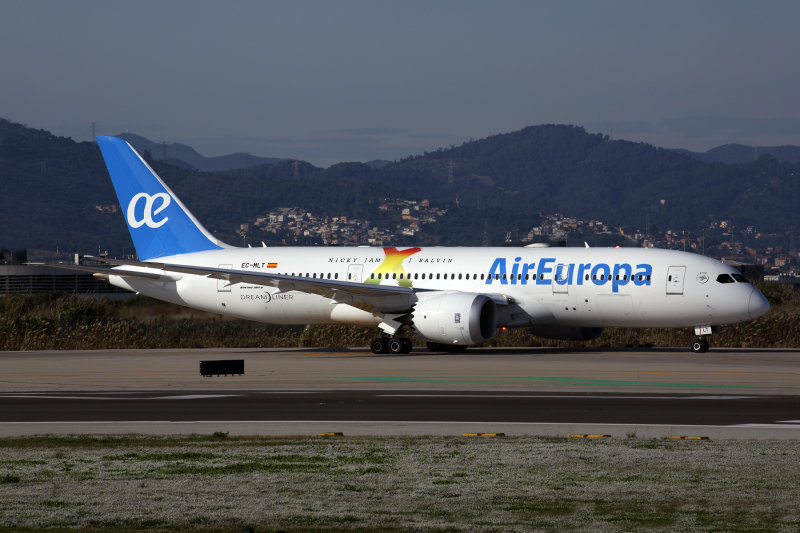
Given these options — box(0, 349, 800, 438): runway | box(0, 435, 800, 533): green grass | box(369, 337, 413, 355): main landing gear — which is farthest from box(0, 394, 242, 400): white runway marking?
box(369, 337, 413, 355): main landing gear

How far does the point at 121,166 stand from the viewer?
4544 centimetres

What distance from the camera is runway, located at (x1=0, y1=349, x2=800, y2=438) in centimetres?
1866

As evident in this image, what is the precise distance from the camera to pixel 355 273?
42.6m

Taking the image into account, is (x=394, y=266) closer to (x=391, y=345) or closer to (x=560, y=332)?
(x=391, y=345)

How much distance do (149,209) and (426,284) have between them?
1166cm

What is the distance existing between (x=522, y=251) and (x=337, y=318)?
7023 millimetres

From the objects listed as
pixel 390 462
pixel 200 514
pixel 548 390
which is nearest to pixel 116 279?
pixel 548 390

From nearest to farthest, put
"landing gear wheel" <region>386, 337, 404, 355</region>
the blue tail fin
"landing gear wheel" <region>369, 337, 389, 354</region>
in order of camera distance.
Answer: "landing gear wheel" <region>386, 337, 404, 355</region>
"landing gear wheel" <region>369, 337, 389, 354</region>
the blue tail fin

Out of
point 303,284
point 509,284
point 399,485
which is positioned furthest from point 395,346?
point 399,485

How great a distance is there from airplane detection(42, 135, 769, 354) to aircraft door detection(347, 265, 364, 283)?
51mm

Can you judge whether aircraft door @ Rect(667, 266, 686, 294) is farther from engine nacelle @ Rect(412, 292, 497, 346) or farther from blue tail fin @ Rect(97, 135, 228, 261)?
blue tail fin @ Rect(97, 135, 228, 261)

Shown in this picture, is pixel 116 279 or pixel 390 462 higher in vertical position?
pixel 116 279

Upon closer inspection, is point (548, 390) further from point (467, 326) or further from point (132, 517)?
point (132, 517)

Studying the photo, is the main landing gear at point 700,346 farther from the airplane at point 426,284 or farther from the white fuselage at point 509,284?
the white fuselage at point 509,284
